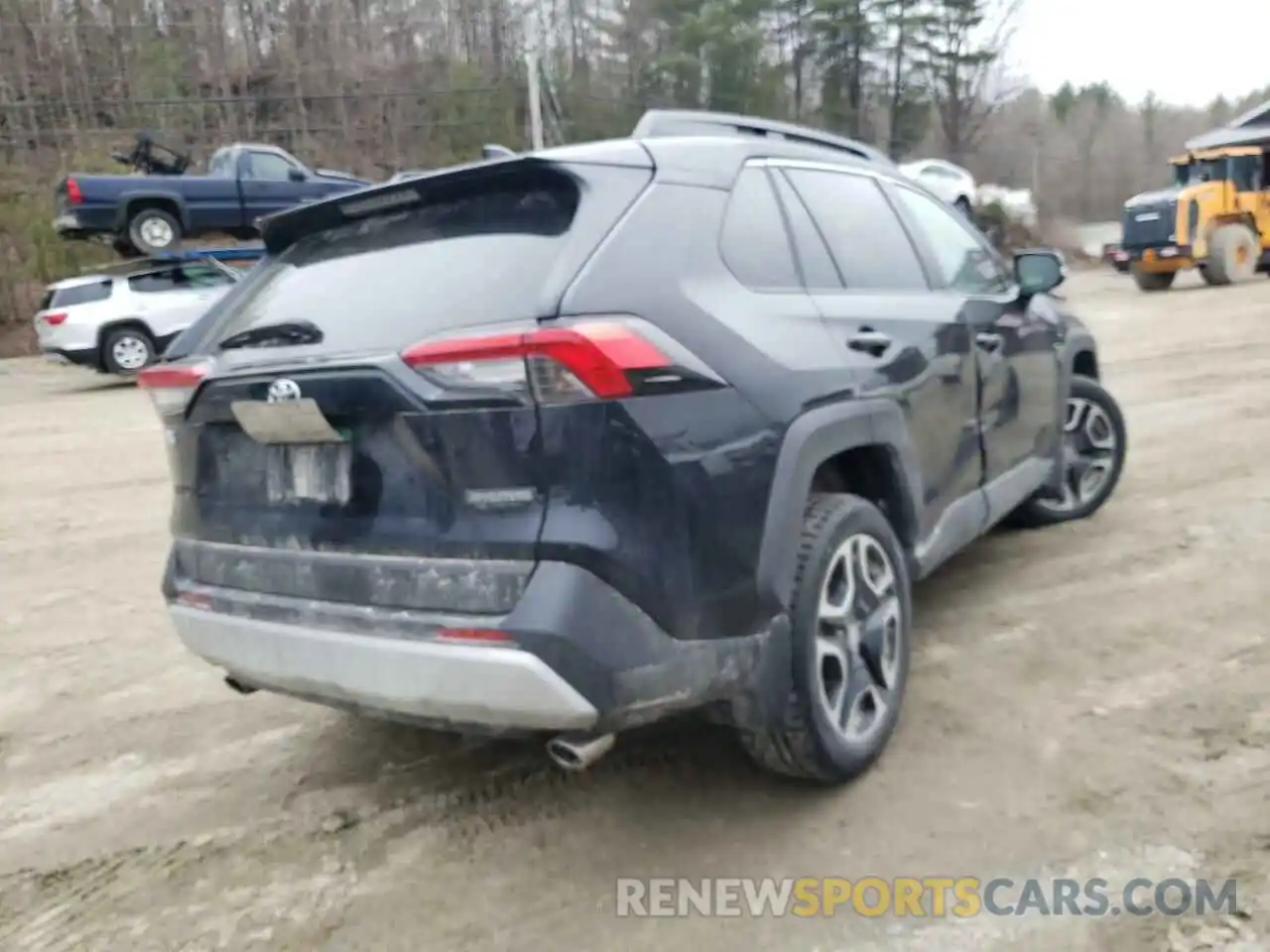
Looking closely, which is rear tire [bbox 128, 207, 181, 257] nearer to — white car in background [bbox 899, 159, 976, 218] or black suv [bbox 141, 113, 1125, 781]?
black suv [bbox 141, 113, 1125, 781]

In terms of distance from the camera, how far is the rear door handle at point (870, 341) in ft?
9.85

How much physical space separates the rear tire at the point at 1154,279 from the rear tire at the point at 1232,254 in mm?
815

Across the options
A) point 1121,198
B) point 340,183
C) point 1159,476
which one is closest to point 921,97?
point 1121,198

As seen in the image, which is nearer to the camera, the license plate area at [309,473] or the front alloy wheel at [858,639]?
the license plate area at [309,473]

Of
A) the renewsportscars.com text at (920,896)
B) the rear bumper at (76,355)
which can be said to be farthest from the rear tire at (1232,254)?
the renewsportscars.com text at (920,896)

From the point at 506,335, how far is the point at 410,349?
0.83ft

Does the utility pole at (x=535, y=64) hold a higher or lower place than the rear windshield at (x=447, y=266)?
higher

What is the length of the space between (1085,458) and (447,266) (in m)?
3.87

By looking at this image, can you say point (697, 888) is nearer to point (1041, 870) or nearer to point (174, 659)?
point (1041, 870)

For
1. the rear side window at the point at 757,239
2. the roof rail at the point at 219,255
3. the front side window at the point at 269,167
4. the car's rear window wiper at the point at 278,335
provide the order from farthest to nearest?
1. the front side window at the point at 269,167
2. the roof rail at the point at 219,255
3. the rear side window at the point at 757,239
4. the car's rear window wiper at the point at 278,335

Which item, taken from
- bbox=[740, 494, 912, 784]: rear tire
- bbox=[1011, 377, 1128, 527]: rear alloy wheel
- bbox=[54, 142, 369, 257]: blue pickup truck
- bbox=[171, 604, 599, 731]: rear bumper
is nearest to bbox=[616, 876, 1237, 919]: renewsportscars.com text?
bbox=[740, 494, 912, 784]: rear tire

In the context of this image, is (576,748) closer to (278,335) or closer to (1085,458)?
(278,335)

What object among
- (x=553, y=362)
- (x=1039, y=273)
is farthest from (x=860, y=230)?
(x=553, y=362)

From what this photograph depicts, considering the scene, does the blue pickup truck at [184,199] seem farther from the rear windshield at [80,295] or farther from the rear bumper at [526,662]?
the rear bumper at [526,662]
